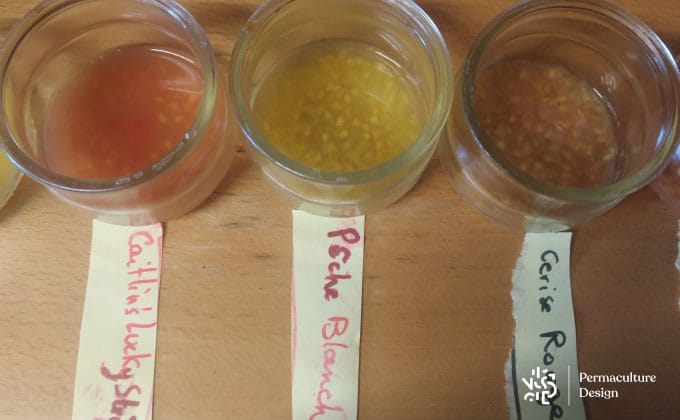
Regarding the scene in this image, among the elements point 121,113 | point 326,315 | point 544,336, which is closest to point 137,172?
point 121,113

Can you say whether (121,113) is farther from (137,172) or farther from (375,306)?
(375,306)

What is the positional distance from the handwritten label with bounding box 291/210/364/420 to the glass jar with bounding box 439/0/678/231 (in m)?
0.14

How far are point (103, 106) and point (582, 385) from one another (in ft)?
1.89

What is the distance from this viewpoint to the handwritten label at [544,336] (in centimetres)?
60

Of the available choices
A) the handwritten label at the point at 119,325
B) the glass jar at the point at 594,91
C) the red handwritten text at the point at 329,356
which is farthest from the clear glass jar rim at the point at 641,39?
the handwritten label at the point at 119,325

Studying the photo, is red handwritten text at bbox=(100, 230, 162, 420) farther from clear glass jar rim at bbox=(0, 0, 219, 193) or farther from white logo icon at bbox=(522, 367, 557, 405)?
white logo icon at bbox=(522, 367, 557, 405)

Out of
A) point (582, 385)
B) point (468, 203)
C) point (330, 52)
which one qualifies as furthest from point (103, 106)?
point (582, 385)

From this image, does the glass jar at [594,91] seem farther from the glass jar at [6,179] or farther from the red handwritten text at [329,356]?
the glass jar at [6,179]

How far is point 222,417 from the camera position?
0.59m

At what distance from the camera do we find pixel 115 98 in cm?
63

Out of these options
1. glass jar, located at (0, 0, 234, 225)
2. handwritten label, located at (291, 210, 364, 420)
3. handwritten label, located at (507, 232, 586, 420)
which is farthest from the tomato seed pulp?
handwritten label, located at (507, 232, 586, 420)

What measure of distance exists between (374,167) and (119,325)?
31 cm

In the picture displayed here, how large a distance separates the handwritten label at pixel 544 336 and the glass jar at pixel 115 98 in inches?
13.7

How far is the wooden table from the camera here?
597 millimetres
